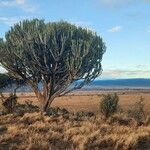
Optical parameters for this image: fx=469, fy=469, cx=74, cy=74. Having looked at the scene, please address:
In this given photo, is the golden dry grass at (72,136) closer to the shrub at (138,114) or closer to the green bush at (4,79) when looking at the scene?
the shrub at (138,114)

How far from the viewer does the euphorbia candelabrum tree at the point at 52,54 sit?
2484 centimetres

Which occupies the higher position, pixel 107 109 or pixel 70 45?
pixel 70 45

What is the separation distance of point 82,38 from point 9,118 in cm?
626

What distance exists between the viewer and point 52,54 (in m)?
25.0

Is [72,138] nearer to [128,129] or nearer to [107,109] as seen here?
[128,129]

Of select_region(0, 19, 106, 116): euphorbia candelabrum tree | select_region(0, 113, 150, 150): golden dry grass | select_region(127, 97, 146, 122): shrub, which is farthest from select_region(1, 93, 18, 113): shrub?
select_region(0, 113, 150, 150): golden dry grass

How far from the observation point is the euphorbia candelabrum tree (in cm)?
2484

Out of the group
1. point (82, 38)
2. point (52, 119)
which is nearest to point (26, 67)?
point (82, 38)

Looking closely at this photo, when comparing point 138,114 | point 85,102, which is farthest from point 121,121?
point 85,102

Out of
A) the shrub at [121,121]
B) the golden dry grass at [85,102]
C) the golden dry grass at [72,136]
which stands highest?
the golden dry grass at [85,102]

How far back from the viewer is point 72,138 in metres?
16.5

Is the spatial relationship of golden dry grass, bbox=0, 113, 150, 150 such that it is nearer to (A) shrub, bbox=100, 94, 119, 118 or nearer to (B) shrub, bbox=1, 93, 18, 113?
(A) shrub, bbox=100, 94, 119, 118

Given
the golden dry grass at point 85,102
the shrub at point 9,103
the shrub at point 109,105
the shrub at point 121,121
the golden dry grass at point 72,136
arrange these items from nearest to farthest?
the golden dry grass at point 72,136 < the shrub at point 121,121 < the shrub at point 109,105 < the shrub at point 9,103 < the golden dry grass at point 85,102

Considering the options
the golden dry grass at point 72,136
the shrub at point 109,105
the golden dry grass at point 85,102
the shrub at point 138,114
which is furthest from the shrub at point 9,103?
the golden dry grass at point 72,136
